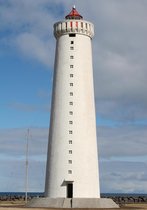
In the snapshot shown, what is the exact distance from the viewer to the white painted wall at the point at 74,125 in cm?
4988

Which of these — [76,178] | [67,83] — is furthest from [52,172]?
[67,83]

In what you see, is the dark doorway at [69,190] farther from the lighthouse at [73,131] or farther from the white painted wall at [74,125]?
the white painted wall at [74,125]

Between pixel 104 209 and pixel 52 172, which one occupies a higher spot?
pixel 52 172

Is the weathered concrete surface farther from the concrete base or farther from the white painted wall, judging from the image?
the white painted wall

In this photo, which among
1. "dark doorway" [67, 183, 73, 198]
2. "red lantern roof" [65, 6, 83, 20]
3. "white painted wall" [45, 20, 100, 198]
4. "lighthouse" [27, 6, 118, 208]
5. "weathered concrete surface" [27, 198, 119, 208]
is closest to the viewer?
"weathered concrete surface" [27, 198, 119, 208]

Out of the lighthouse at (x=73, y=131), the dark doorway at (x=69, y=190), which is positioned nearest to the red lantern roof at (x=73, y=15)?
the lighthouse at (x=73, y=131)

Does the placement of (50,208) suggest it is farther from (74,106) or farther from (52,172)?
(74,106)

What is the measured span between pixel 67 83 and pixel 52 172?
9271 millimetres

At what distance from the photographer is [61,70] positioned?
51688 mm

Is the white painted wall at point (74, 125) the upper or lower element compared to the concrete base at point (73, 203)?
upper

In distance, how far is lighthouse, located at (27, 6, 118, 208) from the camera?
1959 inches

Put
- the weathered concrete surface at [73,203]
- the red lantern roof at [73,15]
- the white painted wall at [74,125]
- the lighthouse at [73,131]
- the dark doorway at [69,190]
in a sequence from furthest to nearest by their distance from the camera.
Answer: the red lantern roof at [73,15], the dark doorway at [69,190], the white painted wall at [74,125], the lighthouse at [73,131], the weathered concrete surface at [73,203]

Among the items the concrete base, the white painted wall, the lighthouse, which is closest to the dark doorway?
the lighthouse

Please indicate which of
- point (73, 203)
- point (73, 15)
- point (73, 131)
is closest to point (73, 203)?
point (73, 203)
